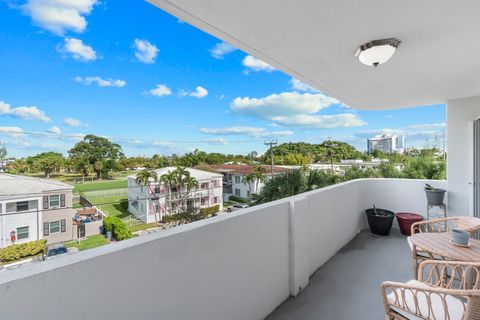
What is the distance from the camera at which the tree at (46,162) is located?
5.88 ft

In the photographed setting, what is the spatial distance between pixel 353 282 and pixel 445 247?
1162 mm

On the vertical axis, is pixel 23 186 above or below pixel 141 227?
above

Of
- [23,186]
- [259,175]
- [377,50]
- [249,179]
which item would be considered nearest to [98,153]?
[23,186]

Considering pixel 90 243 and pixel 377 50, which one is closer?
pixel 90 243

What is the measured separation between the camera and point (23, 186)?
1534 mm

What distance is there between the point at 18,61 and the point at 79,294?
326 centimetres

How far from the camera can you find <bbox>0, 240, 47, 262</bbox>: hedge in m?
1.27

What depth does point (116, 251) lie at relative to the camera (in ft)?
3.96

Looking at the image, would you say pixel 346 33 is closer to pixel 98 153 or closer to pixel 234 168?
pixel 234 168

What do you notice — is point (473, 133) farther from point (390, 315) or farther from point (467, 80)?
point (390, 315)

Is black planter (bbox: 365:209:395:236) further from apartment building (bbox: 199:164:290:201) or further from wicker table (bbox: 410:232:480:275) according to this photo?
wicker table (bbox: 410:232:480:275)

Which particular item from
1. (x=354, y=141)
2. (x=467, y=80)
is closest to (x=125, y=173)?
(x=467, y=80)

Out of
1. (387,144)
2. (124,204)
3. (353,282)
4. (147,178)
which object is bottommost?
(353,282)

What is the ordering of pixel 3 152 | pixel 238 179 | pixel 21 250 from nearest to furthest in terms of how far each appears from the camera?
pixel 21 250 → pixel 3 152 → pixel 238 179
